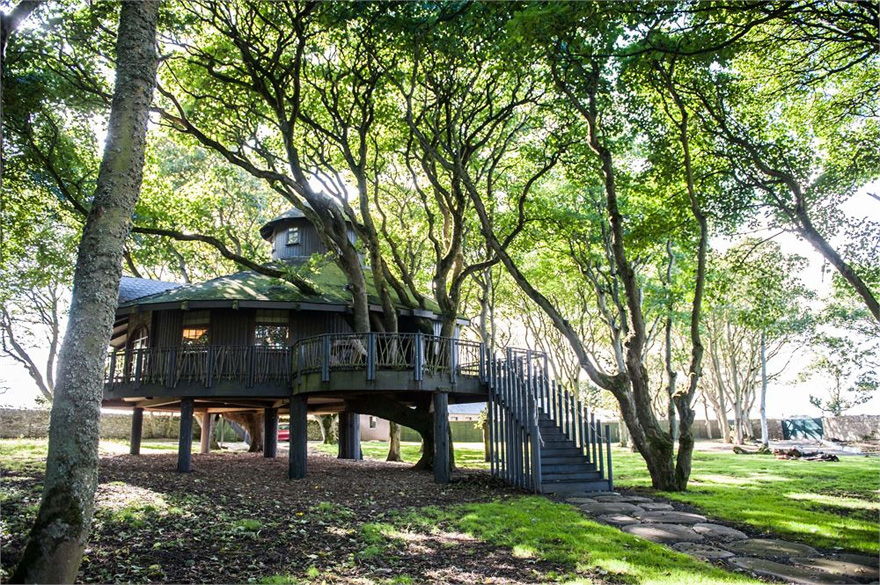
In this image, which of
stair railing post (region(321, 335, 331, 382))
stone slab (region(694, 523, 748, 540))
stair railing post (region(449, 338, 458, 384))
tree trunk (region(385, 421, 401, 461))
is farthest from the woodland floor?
tree trunk (region(385, 421, 401, 461))

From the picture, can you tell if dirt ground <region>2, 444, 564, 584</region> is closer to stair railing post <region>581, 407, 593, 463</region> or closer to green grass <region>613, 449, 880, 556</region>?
stair railing post <region>581, 407, 593, 463</region>

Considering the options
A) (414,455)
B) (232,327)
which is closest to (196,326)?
(232,327)

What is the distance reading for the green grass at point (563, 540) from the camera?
643 cm

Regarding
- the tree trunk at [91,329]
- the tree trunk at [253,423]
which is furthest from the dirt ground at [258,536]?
the tree trunk at [253,423]

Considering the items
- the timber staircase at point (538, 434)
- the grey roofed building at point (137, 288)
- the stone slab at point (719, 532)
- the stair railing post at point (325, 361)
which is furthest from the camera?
the grey roofed building at point (137, 288)

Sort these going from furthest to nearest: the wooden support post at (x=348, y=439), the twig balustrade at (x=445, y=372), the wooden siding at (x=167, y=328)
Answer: the wooden support post at (x=348, y=439), the wooden siding at (x=167, y=328), the twig balustrade at (x=445, y=372)

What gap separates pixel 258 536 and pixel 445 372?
7.83 metres

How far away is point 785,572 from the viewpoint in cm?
670

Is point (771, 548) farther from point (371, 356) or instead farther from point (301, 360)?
point (301, 360)

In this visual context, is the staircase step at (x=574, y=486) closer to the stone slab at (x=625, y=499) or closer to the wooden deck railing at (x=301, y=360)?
the stone slab at (x=625, y=499)

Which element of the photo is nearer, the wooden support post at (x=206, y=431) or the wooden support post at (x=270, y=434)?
the wooden support post at (x=270, y=434)

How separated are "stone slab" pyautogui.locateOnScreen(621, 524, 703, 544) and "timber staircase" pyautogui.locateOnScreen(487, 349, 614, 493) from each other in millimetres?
3639

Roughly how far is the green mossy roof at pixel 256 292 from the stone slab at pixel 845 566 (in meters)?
14.7

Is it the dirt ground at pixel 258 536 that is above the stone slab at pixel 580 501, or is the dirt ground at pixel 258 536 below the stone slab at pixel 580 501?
Answer: above
